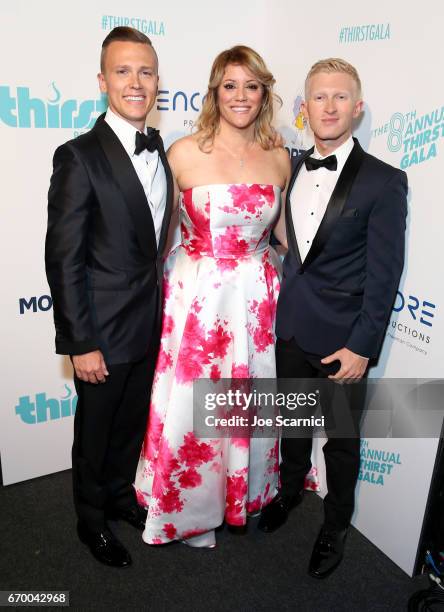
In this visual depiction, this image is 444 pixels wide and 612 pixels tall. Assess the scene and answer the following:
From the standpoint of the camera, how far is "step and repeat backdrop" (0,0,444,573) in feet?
7.13

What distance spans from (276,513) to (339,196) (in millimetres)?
1416

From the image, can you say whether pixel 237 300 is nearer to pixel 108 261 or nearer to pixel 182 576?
pixel 108 261

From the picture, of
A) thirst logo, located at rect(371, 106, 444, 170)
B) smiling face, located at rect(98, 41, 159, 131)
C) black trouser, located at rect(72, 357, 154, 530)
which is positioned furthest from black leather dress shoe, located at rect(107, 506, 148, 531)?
thirst logo, located at rect(371, 106, 444, 170)

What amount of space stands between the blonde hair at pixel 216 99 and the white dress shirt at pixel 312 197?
265mm

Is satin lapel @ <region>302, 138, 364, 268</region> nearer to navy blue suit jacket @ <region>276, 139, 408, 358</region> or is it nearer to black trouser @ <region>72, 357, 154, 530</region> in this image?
navy blue suit jacket @ <region>276, 139, 408, 358</region>

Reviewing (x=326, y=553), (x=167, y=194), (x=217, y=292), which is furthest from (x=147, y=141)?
(x=326, y=553)

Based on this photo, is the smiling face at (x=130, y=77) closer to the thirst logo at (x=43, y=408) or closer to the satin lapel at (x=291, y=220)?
the satin lapel at (x=291, y=220)

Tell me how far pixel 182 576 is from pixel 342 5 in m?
2.35

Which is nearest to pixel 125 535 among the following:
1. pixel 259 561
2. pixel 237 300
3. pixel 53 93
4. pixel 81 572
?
pixel 81 572

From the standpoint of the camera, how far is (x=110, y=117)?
2.13 metres

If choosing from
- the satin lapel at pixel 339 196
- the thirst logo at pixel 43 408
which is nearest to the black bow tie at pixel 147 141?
the satin lapel at pixel 339 196

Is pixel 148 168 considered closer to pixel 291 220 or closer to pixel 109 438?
pixel 291 220

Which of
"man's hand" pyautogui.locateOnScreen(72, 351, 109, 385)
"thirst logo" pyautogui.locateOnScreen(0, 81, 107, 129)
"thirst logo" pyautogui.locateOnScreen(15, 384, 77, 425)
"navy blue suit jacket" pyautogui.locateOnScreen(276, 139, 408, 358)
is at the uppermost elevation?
"thirst logo" pyautogui.locateOnScreen(0, 81, 107, 129)

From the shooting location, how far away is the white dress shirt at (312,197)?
2.16 meters
